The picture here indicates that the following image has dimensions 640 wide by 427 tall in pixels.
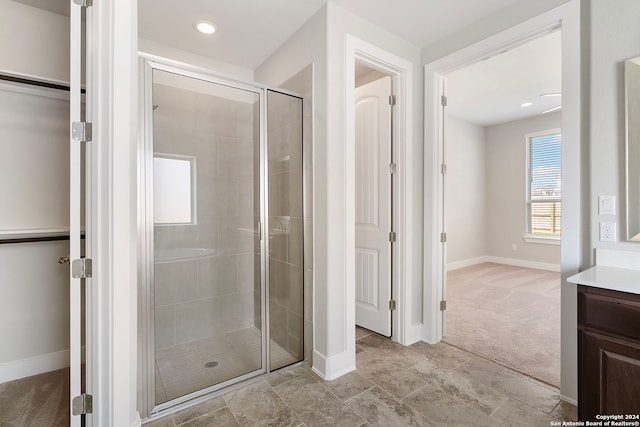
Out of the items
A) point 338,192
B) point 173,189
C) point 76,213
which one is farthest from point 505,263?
point 76,213

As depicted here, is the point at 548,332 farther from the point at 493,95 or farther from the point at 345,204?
the point at 493,95

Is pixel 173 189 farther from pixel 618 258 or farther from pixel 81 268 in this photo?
pixel 618 258

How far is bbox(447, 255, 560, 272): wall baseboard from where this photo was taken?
5.57 metres

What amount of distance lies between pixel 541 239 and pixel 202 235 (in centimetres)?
611

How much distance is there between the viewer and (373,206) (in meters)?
2.92

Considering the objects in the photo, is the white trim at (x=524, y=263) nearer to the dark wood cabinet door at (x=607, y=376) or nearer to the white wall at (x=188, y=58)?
the dark wood cabinet door at (x=607, y=376)

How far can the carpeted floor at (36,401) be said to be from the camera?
171 cm

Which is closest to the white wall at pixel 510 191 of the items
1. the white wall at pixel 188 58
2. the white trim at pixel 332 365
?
the white trim at pixel 332 365

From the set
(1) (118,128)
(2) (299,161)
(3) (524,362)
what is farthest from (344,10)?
(3) (524,362)

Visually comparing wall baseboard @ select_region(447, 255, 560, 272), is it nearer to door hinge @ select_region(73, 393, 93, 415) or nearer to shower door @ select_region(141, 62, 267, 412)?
shower door @ select_region(141, 62, 267, 412)

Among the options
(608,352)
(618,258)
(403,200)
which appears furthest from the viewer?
(403,200)

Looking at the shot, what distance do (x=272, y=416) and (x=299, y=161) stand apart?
1761 millimetres

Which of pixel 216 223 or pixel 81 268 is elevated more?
pixel 216 223

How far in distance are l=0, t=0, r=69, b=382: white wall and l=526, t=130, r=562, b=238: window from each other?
23.0 ft
